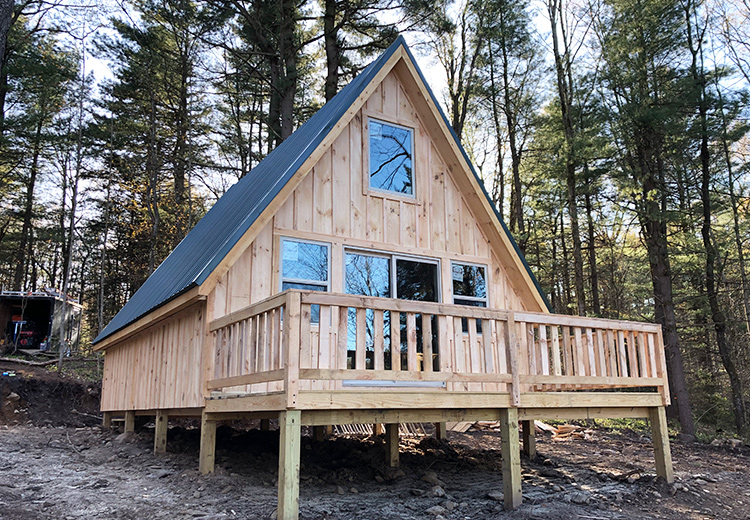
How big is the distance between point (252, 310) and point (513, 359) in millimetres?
3131

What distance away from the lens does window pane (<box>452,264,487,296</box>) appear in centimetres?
1009

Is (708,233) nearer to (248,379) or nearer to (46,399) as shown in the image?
(248,379)

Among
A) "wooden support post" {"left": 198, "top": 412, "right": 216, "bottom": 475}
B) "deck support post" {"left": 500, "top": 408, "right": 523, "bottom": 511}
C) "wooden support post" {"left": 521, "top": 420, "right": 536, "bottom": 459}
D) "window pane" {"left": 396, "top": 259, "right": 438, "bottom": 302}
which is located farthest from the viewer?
"wooden support post" {"left": 521, "top": 420, "right": 536, "bottom": 459}

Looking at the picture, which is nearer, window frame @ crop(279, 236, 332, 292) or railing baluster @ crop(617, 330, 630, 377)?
railing baluster @ crop(617, 330, 630, 377)

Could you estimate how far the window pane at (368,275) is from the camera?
9.02 m

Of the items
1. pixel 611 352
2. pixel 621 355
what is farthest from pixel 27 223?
pixel 621 355

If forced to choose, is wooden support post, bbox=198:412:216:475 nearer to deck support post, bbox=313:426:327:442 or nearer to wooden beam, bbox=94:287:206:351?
wooden beam, bbox=94:287:206:351

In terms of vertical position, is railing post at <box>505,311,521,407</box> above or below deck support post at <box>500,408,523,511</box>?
above

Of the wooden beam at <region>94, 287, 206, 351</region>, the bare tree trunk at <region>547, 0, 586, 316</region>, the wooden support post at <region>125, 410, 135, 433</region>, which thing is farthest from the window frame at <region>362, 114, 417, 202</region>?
the bare tree trunk at <region>547, 0, 586, 316</region>

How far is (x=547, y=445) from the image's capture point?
39.2 feet

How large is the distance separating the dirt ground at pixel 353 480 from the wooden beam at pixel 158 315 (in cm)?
191

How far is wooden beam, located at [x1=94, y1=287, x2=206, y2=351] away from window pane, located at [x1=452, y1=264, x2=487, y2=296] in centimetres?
443

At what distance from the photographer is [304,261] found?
8.69 m

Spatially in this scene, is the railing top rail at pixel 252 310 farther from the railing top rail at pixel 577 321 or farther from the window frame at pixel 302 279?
the railing top rail at pixel 577 321
